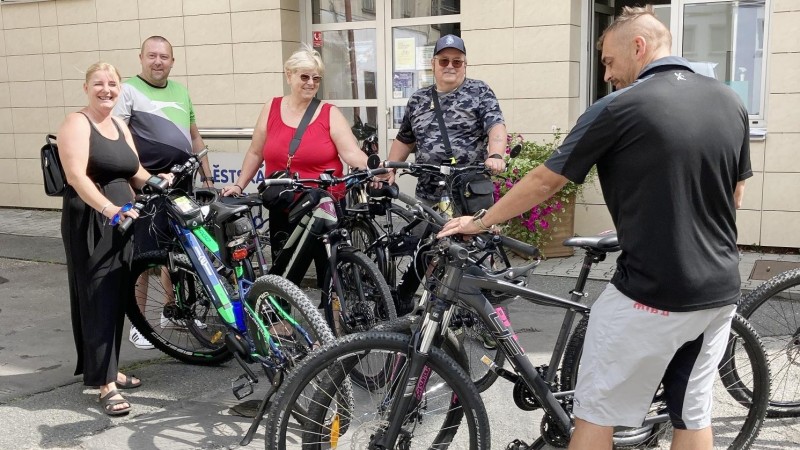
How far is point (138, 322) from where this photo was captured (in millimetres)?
4836

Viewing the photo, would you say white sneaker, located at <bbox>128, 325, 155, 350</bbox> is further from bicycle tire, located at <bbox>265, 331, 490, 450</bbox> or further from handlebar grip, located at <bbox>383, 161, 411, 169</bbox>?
bicycle tire, located at <bbox>265, 331, 490, 450</bbox>

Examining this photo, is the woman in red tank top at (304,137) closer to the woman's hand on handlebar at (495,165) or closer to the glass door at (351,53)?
the woman's hand on handlebar at (495,165)

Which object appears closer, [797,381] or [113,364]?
[797,381]

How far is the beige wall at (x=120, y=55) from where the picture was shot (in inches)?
359

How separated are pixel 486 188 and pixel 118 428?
235 cm

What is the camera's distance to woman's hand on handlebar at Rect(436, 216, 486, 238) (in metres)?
2.88

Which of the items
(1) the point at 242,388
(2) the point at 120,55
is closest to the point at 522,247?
(1) the point at 242,388

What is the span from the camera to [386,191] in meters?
4.44

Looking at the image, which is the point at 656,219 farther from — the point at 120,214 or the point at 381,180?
the point at 120,214

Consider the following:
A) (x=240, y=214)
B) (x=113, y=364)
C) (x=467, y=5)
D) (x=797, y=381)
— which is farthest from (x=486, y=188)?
(x=467, y=5)

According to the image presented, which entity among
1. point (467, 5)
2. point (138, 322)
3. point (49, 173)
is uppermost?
point (467, 5)

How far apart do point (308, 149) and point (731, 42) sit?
4.57 metres

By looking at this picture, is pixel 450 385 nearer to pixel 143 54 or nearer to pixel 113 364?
pixel 113 364

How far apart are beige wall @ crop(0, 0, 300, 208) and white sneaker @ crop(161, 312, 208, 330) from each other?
4605 mm
